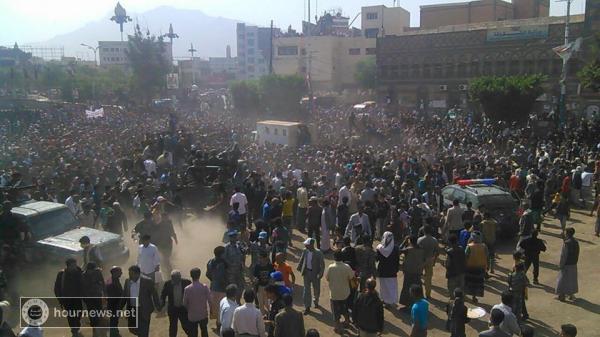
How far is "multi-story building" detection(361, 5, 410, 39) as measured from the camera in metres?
80.8

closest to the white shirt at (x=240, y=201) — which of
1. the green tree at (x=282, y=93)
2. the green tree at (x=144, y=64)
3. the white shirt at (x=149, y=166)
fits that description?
the white shirt at (x=149, y=166)

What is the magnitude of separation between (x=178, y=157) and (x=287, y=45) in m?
63.2

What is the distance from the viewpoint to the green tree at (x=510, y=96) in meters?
30.2

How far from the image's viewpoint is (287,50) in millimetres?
81812

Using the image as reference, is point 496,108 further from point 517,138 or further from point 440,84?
point 440,84

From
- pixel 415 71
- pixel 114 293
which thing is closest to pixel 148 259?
pixel 114 293

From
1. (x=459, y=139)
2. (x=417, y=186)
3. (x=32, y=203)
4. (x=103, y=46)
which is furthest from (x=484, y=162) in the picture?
(x=103, y=46)

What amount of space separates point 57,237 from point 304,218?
6.04 meters

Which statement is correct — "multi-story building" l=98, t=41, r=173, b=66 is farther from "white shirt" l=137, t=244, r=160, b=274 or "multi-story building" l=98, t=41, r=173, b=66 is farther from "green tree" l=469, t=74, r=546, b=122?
"white shirt" l=137, t=244, r=160, b=274

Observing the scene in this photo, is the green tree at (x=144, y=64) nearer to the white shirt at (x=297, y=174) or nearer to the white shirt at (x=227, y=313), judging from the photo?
the white shirt at (x=297, y=174)

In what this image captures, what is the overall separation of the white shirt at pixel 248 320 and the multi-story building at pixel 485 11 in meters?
59.3

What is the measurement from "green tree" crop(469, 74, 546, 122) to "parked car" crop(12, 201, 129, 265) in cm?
2546

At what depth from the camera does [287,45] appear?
8162 cm

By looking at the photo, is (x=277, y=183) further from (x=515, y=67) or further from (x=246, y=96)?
(x=515, y=67)
